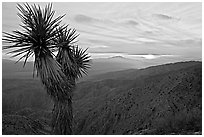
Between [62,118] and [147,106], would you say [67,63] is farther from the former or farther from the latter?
[147,106]

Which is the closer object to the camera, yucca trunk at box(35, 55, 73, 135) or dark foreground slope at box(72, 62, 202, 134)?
yucca trunk at box(35, 55, 73, 135)

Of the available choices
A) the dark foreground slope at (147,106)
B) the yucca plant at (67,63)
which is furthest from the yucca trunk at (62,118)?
the dark foreground slope at (147,106)

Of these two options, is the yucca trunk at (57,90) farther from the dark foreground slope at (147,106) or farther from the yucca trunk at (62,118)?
the dark foreground slope at (147,106)

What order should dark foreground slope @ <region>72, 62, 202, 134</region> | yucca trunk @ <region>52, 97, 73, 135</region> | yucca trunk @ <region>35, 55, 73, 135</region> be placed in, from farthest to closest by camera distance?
dark foreground slope @ <region>72, 62, 202, 134</region> → yucca trunk @ <region>52, 97, 73, 135</region> → yucca trunk @ <region>35, 55, 73, 135</region>

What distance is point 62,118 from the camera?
10047 millimetres

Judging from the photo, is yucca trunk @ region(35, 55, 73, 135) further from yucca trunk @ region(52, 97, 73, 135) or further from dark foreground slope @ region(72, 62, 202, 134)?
dark foreground slope @ region(72, 62, 202, 134)

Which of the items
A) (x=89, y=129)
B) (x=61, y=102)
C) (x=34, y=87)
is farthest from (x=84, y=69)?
(x=34, y=87)

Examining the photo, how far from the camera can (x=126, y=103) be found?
119 feet

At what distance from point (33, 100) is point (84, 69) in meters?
72.5

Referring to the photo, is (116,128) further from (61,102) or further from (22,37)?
(22,37)

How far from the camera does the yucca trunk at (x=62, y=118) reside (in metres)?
9.92

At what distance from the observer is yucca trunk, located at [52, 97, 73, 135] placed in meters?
9.92

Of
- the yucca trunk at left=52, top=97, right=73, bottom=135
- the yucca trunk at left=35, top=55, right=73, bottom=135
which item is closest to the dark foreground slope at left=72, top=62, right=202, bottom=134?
the yucca trunk at left=52, top=97, right=73, bottom=135

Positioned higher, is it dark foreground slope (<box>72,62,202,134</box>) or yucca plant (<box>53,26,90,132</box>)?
yucca plant (<box>53,26,90,132</box>)
